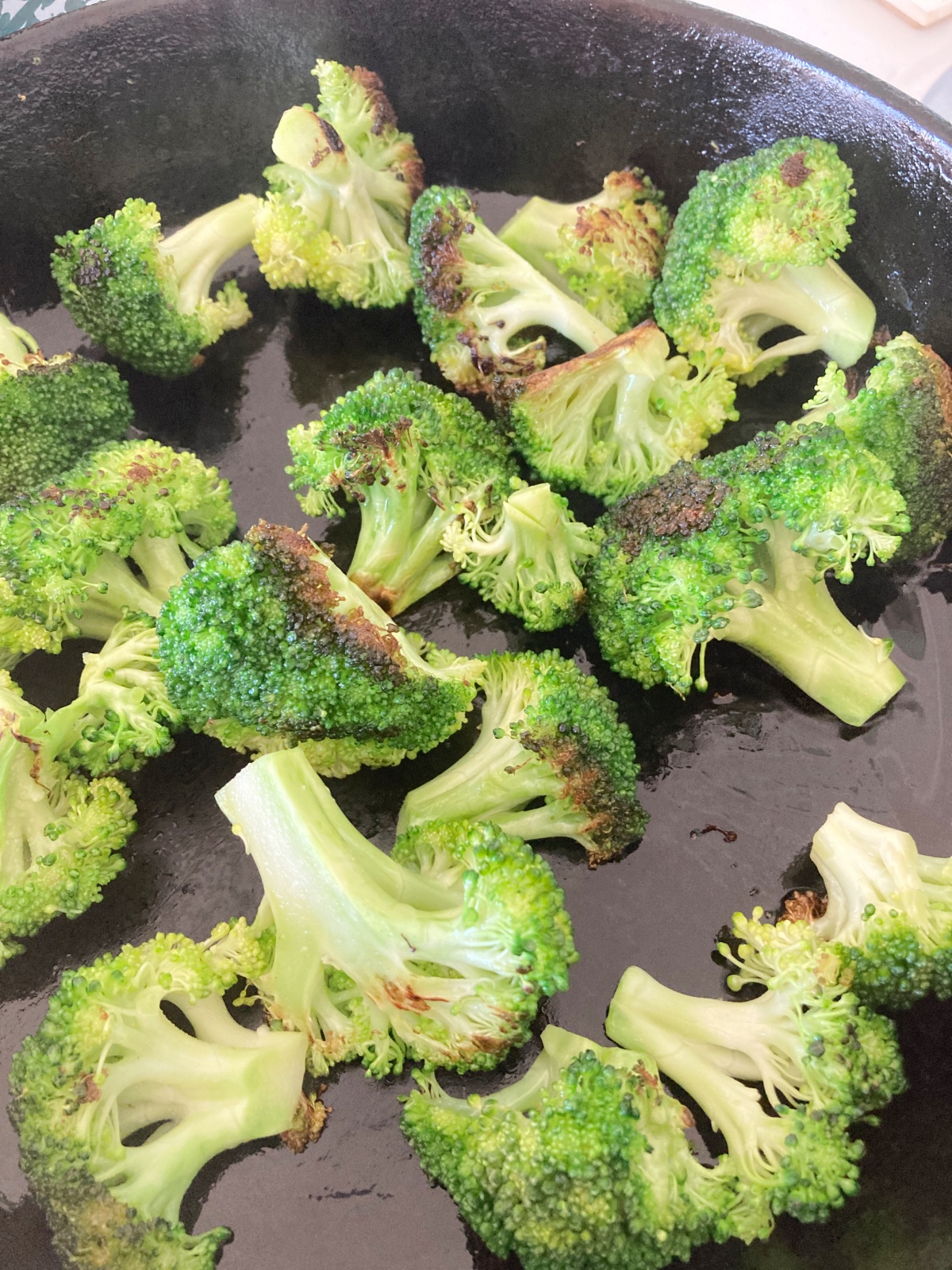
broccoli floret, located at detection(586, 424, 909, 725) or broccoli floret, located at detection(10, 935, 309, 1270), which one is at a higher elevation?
broccoli floret, located at detection(586, 424, 909, 725)

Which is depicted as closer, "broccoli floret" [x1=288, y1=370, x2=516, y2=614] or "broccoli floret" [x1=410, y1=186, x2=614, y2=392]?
"broccoli floret" [x1=288, y1=370, x2=516, y2=614]

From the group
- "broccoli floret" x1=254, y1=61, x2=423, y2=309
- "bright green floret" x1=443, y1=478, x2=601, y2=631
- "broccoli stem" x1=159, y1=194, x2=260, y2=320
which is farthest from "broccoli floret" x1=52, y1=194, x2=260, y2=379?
"bright green floret" x1=443, y1=478, x2=601, y2=631

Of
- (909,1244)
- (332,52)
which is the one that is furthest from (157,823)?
(332,52)

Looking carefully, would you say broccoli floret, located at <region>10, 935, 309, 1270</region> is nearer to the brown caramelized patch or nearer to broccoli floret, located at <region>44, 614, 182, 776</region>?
broccoli floret, located at <region>44, 614, 182, 776</region>

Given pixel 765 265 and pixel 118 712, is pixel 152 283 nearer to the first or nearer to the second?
pixel 118 712

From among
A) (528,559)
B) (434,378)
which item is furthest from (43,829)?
(434,378)

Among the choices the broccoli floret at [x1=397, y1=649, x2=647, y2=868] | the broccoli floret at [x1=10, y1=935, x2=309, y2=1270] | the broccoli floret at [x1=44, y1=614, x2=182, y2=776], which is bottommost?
the broccoli floret at [x1=10, y1=935, x2=309, y2=1270]

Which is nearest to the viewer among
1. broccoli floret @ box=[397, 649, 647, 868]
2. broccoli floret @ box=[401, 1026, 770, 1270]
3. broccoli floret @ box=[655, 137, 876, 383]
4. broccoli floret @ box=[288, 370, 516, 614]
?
broccoli floret @ box=[401, 1026, 770, 1270]
